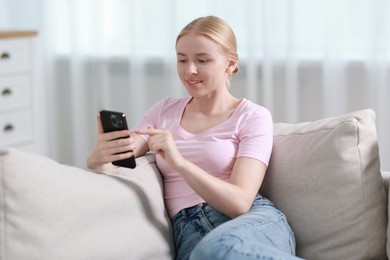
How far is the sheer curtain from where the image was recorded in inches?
134

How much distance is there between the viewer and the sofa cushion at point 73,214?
171cm

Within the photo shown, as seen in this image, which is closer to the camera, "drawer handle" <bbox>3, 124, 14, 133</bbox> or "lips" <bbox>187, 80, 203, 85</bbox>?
"lips" <bbox>187, 80, 203, 85</bbox>

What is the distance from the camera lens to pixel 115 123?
1.99m

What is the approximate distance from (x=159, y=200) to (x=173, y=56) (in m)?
1.87

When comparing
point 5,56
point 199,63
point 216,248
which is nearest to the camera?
point 216,248

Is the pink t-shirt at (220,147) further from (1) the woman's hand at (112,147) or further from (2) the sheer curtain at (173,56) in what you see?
(2) the sheer curtain at (173,56)

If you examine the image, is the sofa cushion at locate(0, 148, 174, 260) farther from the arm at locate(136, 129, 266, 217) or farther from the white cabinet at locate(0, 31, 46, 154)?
the white cabinet at locate(0, 31, 46, 154)

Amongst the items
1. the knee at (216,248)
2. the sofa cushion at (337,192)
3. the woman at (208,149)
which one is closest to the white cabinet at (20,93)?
the woman at (208,149)

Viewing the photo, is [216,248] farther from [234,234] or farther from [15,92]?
[15,92]

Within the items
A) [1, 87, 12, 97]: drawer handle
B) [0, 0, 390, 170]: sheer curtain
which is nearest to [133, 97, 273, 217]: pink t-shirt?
[0, 0, 390, 170]: sheer curtain

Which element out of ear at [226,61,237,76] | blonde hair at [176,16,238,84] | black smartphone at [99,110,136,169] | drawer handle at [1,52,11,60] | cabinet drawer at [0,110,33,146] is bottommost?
cabinet drawer at [0,110,33,146]

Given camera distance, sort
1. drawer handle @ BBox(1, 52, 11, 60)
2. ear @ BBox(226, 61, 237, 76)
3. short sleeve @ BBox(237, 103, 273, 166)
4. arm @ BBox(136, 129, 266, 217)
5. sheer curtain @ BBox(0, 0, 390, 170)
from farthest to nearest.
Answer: drawer handle @ BBox(1, 52, 11, 60) < sheer curtain @ BBox(0, 0, 390, 170) < ear @ BBox(226, 61, 237, 76) < short sleeve @ BBox(237, 103, 273, 166) < arm @ BBox(136, 129, 266, 217)

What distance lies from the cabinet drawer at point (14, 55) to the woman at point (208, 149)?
150 cm

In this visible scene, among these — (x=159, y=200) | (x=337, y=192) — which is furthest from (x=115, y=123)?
Answer: (x=337, y=192)
